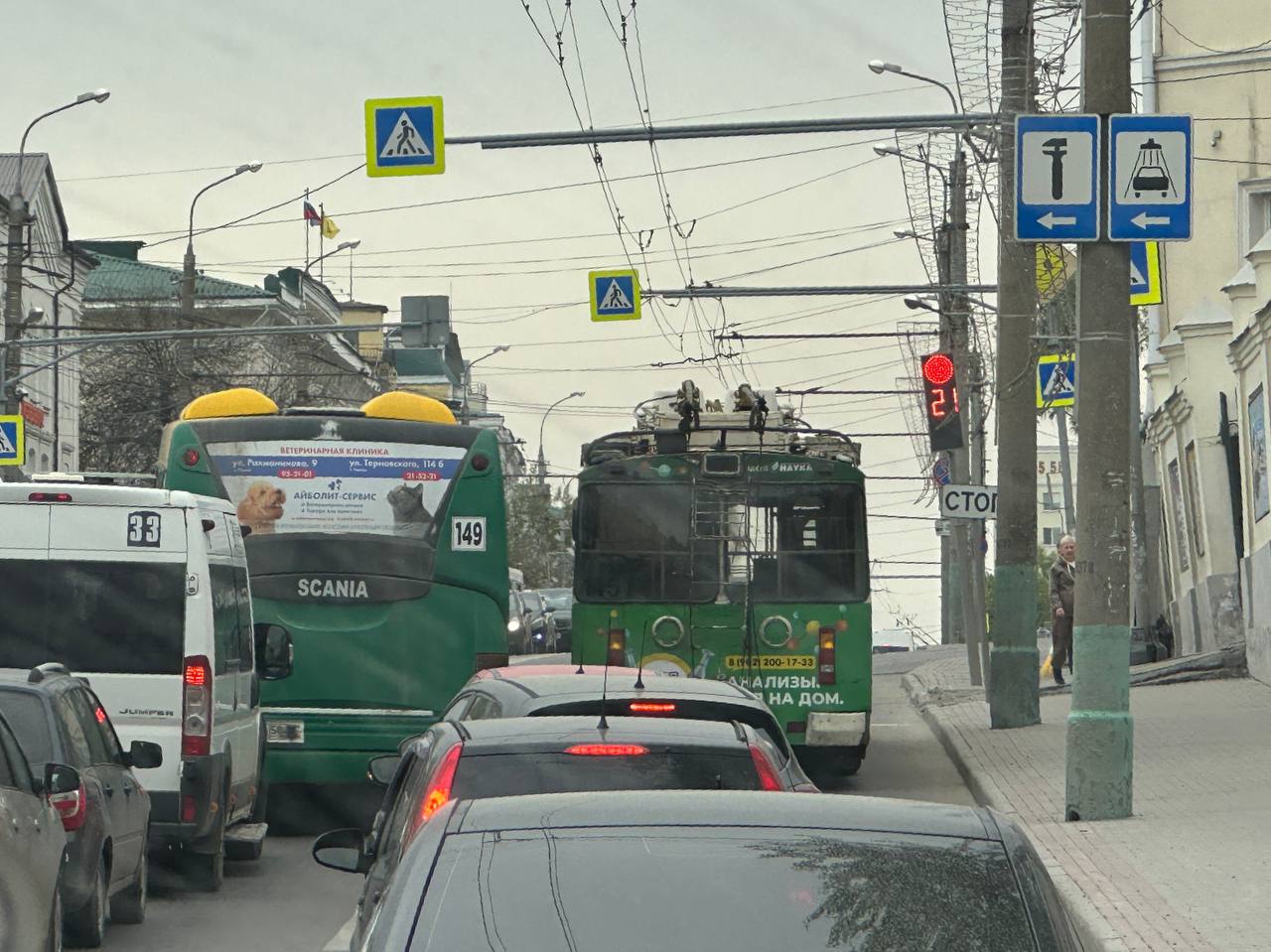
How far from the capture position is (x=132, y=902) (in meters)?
11.2

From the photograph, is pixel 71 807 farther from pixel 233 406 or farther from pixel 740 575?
pixel 740 575

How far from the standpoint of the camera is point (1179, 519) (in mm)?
37125

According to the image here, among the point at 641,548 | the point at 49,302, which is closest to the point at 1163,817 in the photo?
the point at 641,548

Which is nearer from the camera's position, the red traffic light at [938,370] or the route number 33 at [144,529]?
the route number 33 at [144,529]

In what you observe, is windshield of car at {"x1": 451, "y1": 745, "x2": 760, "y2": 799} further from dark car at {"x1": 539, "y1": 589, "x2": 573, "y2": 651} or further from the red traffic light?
dark car at {"x1": 539, "y1": 589, "x2": 573, "y2": 651}

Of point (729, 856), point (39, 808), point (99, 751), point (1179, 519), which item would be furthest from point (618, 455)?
point (1179, 519)

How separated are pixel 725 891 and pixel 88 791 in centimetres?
691

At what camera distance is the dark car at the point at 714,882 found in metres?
3.74

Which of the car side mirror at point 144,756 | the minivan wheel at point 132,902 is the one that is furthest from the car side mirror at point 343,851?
the minivan wheel at point 132,902

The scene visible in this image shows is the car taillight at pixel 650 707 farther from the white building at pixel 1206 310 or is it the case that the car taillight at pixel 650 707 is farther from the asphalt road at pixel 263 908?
the white building at pixel 1206 310

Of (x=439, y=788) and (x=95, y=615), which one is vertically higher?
(x=95, y=615)

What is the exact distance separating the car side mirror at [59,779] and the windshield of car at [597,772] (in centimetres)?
330

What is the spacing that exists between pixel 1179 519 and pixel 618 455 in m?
20.8

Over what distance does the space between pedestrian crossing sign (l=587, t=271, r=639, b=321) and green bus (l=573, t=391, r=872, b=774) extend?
12722mm
